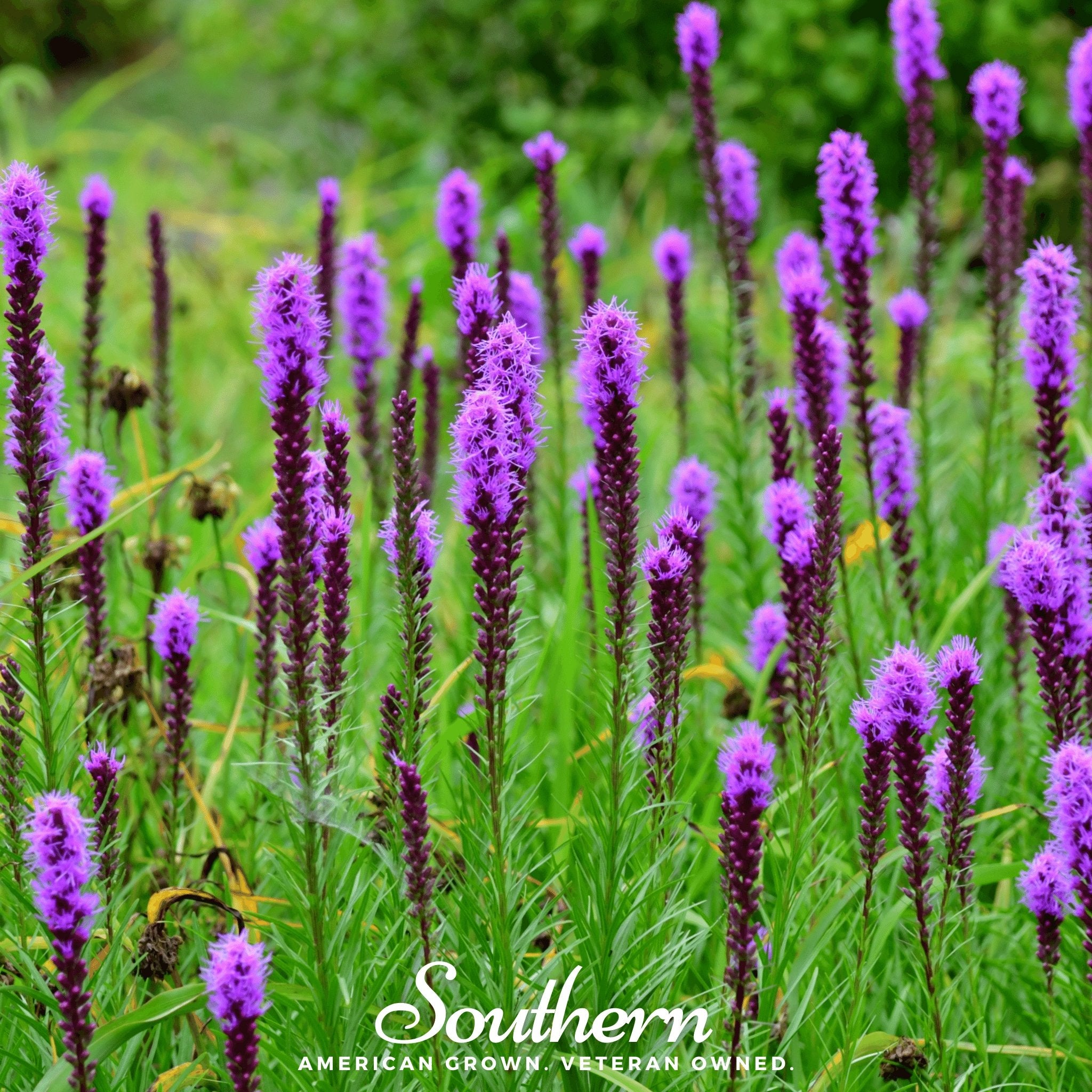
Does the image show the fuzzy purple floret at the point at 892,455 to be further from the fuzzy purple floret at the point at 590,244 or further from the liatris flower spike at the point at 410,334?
the liatris flower spike at the point at 410,334

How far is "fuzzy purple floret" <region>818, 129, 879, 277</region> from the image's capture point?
105 inches

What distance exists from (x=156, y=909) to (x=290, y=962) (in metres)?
0.34

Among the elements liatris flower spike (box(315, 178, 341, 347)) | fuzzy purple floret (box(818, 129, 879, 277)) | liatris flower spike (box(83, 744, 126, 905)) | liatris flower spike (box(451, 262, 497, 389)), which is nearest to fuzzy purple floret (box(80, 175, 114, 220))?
liatris flower spike (box(315, 178, 341, 347))

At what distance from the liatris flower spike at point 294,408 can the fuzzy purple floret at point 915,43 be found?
2.48m

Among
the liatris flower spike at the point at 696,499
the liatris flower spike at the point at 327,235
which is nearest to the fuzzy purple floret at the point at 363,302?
the liatris flower spike at the point at 327,235

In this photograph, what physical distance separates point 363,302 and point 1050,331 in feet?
6.52

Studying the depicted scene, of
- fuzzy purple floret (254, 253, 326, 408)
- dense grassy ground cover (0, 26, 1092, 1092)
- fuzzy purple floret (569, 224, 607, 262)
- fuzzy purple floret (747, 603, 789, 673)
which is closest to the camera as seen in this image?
fuzzy purple floret (254, 253, 326, 408)

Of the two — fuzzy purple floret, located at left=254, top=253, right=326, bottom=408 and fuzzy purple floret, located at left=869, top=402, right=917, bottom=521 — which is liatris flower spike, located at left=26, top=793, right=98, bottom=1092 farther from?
fuzzy purple floret, located at left=869, top=402, right=917, bottom=521

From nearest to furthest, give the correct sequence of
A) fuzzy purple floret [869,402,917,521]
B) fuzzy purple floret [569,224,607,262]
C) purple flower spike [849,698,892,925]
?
purple flower spike [849,698,892,925]
fuzzy purple floret [869,402,917,521]
fuzzy purple floret [569,224,607,262]

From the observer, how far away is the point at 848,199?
8.99 feet

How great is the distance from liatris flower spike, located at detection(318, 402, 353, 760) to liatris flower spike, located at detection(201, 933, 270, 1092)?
1.12 ft

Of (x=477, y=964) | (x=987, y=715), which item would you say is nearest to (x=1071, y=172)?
(x=987, y=715)

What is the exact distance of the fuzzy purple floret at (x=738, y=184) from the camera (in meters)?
3.80

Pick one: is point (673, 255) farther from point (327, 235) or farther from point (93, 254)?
point (93, 254)
